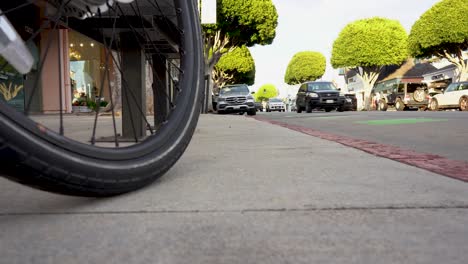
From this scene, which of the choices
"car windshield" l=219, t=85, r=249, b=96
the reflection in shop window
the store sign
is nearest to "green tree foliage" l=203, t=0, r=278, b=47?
"car windshield" l=219, t=85, r=249, b=96

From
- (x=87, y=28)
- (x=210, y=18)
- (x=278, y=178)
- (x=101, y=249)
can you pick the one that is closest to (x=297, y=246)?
(x=101, y=249)

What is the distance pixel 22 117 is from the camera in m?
1.15

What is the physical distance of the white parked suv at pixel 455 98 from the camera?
2021 cm

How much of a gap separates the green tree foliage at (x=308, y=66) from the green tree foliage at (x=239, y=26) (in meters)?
45.8

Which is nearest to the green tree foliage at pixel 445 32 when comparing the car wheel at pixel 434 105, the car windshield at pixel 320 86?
the car wheel at pixel 434 105

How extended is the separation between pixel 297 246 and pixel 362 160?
5.96ft

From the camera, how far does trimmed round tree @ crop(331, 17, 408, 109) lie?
41812 mm

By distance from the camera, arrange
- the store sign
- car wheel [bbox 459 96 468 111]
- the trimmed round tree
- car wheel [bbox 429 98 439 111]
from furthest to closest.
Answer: the trimmed round tree → car wheel [bbox 429 98 439 111] → car wheel [bbox 459 96 468 111] → the store sign

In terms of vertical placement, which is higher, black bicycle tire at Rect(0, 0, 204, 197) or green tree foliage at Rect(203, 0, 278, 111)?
green tree foliage at Rect(203, 0, 278, 111)

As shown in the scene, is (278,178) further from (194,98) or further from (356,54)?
(356,54)

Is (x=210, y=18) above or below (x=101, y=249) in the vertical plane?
above

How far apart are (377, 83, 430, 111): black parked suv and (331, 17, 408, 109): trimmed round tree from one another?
423 inches

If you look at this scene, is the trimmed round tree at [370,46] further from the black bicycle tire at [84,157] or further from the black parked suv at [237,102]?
the black bicycle tire at [84,157]

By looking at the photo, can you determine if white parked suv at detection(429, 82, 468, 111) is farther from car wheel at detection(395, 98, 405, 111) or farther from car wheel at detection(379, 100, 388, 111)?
car wheel at detection(379, 100, 388, 111)
